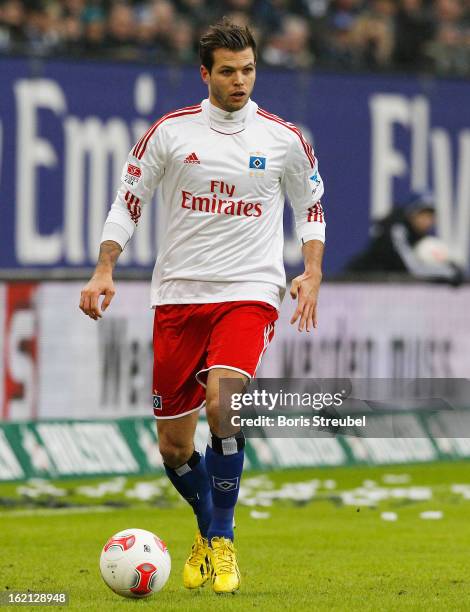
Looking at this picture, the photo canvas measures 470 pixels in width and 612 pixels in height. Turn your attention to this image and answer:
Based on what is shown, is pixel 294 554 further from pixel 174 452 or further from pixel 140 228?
pixel 140 228

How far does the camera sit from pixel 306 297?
8.17m

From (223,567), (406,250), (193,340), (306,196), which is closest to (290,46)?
(406,250)

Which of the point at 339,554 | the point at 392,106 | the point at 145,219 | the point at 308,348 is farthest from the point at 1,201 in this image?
the point at 339,554

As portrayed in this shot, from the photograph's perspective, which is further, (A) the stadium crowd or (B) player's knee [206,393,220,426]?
(A) the stadium crowd

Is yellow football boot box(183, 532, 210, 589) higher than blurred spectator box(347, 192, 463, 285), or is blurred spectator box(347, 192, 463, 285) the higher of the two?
yellow football boot box(183, 532, 210, 589)

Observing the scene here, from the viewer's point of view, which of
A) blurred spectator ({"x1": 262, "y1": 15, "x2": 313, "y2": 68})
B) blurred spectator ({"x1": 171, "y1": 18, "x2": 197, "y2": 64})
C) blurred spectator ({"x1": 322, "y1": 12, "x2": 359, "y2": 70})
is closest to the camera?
blurred spectator ({"x1": 171, "y1": 18, "x2": 197, "y2": 64})

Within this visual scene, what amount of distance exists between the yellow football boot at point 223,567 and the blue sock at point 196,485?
563 mm

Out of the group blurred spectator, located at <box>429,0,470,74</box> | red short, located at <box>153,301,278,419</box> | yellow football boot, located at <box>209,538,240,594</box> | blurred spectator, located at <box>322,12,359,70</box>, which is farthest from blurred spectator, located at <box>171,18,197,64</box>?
yellow football boot, located at <box>209,538,240,594</box>

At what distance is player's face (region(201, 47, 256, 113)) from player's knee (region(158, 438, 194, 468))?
1793mm

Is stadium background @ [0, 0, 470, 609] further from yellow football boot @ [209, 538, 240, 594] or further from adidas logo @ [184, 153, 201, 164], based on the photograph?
adidas logo @ [184, 153, 201, 164]

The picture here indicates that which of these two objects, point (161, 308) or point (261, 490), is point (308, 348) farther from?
point (161, 308)

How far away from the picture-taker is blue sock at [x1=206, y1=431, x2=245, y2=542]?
823 centimetres

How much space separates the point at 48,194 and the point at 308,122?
2870mm

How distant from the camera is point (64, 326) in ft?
49.3
